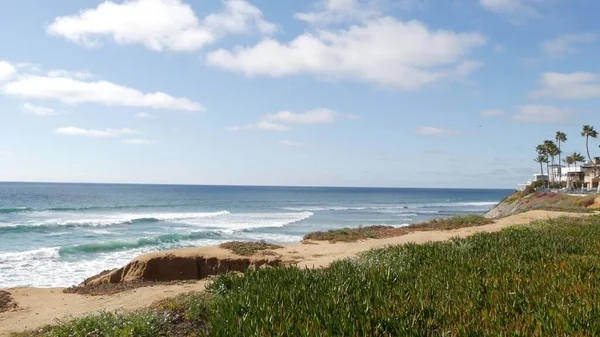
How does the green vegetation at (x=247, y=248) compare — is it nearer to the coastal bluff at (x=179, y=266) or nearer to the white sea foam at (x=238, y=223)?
the coastal bluff at (x=179, y=266)

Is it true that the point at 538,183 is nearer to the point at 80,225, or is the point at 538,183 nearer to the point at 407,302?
the point at 80,225

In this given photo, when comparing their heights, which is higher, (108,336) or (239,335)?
(239,335)

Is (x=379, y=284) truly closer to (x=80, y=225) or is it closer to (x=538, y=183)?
(x=80, y=225)

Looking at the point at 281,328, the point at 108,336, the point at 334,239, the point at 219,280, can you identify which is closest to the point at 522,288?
the point at 281,328

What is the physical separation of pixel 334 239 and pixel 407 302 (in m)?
14.9

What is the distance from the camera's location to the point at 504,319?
Result: 4.90 m

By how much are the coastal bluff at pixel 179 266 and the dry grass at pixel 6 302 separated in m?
2.24

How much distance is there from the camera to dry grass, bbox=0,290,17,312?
11745mm

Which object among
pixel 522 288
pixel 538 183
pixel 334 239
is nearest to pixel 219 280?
pixel 522 288

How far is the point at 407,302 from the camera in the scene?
18.5ft

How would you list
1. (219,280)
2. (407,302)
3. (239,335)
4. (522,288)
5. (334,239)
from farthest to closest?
(334,239) < (219,280) < (522,288) < (407,302) < (239,335)

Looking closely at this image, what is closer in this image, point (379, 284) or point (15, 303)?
point (379, 284)

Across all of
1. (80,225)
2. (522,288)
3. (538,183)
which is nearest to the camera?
(522,288)

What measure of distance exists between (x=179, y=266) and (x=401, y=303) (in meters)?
10.7
